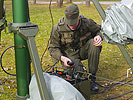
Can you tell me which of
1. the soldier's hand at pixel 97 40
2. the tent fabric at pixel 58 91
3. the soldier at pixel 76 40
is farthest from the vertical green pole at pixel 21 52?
the soldier's hand at pixel 97 40

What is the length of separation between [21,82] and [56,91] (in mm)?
588

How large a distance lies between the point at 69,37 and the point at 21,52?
1.08 meters

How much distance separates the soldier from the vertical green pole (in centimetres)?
77

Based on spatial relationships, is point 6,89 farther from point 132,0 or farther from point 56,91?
point 132,0

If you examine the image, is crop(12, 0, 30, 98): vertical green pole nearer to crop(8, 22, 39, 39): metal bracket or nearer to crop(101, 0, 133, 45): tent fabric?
crop(8, 22, 39, 39): metal bracket

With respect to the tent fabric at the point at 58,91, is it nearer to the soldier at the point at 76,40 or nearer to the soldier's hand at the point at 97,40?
the soldier at the point at 76,40

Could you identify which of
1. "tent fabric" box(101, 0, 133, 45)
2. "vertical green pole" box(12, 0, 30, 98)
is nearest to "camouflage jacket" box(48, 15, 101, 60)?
"vertical green pole" box(12, 0, 30, 98)

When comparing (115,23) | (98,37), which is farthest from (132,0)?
(98,37)

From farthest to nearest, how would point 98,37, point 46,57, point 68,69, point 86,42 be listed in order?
1. point 46,57
2. point 86,42
3. point 98,37
4. point 68,69

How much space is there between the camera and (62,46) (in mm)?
3736

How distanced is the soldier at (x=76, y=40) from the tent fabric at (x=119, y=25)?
0.81 metres

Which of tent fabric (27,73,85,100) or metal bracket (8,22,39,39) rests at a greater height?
metal bracket (8,22,39,39)

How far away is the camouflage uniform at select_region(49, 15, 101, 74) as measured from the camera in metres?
3.55

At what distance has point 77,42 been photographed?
12.2 ft
